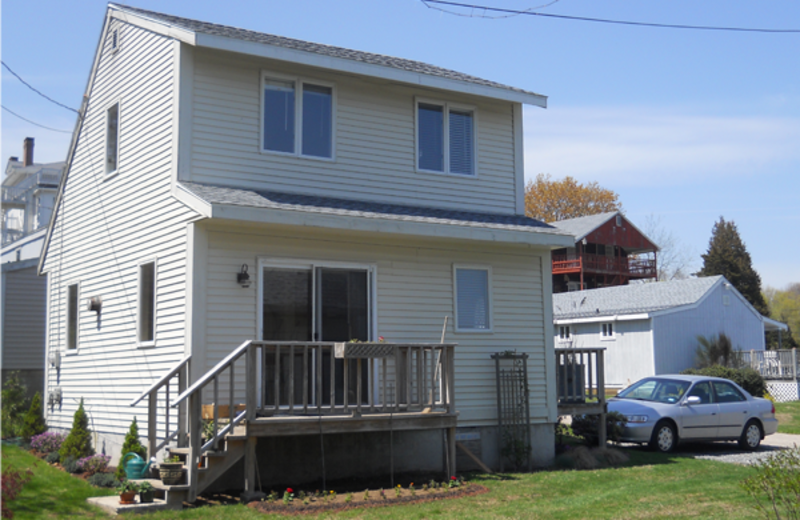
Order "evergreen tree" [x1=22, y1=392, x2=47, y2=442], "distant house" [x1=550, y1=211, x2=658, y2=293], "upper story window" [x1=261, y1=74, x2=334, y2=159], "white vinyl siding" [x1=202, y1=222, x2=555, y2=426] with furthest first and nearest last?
"distant house" [x1=550, y1=211, x2=658, y2=293] < "evergreen tree" [x1=22, y1=392, x2=47, y2=442] < "upper story window" [x1=261, y1=74, x2=334, y2=159] < "white vinyl siding" [x1=202, y1=222, x2=555, y2=426]

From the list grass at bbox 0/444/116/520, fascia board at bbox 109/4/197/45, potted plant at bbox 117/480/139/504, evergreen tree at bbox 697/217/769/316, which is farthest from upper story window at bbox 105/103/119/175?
evergreen tree at bbox 697/217/769/316

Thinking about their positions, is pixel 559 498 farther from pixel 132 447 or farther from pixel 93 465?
pixel 93 465

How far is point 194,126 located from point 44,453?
6924mm

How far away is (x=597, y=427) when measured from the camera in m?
15.2

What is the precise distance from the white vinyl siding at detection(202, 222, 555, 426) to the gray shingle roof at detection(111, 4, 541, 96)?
3.07 meters

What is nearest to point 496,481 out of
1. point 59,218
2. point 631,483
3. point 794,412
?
point 631,483

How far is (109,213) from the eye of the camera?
561 inches

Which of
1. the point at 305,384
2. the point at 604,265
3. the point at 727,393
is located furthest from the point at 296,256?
the point at 604,265

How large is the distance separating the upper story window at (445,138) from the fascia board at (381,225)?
1.86m

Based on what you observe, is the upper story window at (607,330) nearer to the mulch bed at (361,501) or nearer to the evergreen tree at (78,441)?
the mulch bed at (361,501)

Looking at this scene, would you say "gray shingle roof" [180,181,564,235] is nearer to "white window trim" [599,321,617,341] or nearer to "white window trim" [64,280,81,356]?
"white window trim" [64,280,81,356]

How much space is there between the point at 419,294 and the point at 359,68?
387 centimetres

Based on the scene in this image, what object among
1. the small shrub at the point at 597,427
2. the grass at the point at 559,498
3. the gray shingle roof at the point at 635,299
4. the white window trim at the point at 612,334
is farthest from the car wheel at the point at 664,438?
the white window trim at the point at 612,334

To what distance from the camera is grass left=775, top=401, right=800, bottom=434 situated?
2050 cm
